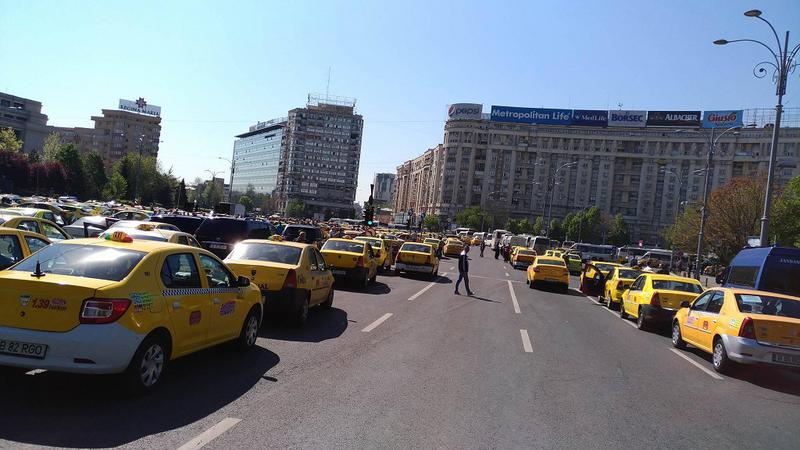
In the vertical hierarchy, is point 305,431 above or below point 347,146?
below

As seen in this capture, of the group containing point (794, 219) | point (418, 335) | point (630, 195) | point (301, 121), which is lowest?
point (418, 335)

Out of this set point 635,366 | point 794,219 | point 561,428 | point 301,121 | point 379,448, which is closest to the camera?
point 379,448

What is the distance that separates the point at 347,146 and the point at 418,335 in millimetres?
172203

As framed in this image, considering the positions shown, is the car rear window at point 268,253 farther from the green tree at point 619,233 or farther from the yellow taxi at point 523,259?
the green tree at point 619,233

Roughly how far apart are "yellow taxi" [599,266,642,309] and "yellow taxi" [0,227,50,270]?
16.0 m

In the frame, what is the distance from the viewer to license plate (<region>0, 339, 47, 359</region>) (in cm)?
523

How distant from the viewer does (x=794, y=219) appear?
37250mm

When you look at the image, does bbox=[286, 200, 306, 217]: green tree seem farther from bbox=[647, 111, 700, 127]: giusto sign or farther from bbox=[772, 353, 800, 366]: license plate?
bbox=[772, 353, 800, 366]: license plate

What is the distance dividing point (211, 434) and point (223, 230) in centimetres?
1720

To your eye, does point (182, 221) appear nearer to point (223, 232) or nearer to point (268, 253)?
point (223, 232)

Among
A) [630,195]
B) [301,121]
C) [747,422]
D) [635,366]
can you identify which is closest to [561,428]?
[747,422]

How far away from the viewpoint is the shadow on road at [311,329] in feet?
31.4

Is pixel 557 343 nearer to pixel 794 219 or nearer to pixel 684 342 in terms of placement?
pixel 684 342

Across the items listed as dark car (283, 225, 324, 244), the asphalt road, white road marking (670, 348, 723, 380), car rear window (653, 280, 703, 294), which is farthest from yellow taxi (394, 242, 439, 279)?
white road marking (670, 348, 723, 380)
